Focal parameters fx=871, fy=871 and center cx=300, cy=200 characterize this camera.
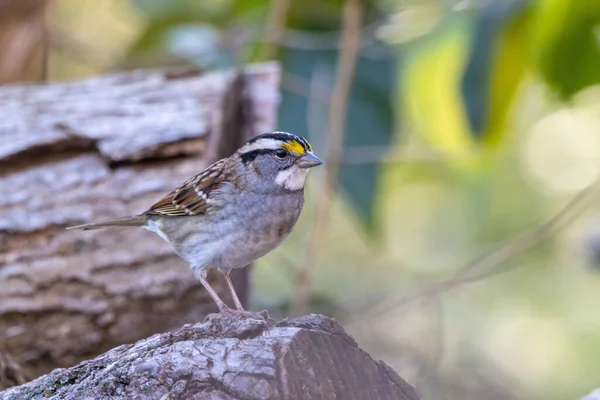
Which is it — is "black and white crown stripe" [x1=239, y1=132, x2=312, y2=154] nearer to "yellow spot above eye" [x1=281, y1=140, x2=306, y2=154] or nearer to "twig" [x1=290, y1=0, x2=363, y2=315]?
"yellow spot above eye" [x1=281, y1=140, x2=306, y2=154]

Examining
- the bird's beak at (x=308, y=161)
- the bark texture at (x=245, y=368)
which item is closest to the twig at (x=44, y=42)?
the bird's beak at (x=308, y=161)

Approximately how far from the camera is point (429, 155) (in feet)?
17.9

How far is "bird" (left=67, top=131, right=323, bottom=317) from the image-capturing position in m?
3.17

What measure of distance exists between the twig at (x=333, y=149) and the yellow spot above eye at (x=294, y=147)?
4.69ft

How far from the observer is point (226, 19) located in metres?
5.84

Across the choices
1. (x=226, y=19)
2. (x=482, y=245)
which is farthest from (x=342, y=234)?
(x=226, y=19)

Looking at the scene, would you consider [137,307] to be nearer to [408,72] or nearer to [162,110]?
[162,110]

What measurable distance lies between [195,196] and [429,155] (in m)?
2.38

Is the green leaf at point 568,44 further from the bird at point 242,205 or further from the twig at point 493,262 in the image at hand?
the bird at point 242,205

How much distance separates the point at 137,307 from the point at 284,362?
2126mm

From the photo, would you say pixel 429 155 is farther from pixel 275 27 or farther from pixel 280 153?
pixel 280 153

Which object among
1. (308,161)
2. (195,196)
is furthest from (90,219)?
(308,161)

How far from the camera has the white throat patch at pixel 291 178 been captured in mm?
3266

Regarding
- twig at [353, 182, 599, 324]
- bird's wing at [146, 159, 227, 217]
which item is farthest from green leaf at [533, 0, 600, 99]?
bird's wing at [146, 159, 227, 217]
